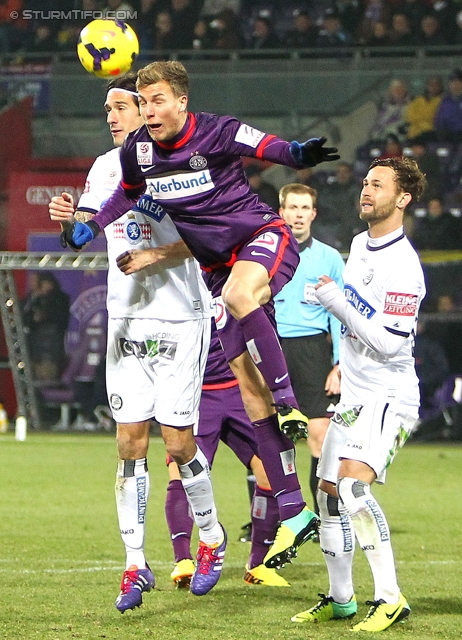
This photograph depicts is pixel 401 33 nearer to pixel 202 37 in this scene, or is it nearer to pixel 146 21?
pixel 202 37

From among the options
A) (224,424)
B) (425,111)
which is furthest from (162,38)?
(224,424)

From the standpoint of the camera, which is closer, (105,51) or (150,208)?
(150,208)

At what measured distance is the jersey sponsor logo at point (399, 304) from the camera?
16.3 feet

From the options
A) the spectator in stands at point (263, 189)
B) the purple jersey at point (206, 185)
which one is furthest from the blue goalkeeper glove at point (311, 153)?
the spectator in stands at point (263, 189)

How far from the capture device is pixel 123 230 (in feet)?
18.6

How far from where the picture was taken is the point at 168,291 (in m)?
5.60

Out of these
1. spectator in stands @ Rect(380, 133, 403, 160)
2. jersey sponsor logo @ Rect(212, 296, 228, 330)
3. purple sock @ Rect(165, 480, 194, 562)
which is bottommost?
purple sock @ Rect(165, 480, 194, 562)

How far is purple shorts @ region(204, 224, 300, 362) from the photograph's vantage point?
502cm

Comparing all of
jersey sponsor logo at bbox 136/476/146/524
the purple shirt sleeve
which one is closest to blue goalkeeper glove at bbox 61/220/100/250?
the purple shirt sleeve

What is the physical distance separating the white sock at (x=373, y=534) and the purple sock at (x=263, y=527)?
1.34m

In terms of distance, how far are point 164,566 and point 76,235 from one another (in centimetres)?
244

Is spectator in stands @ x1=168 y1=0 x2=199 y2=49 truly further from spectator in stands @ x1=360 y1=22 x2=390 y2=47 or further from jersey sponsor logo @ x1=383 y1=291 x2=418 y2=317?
jersey sponsor logo @ x1=383 y1=291 x2=418 y2=317

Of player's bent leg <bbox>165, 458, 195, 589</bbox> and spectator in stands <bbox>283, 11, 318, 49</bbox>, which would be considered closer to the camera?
player's bent leg <bbox>165, 458, 195, 589</bbox>

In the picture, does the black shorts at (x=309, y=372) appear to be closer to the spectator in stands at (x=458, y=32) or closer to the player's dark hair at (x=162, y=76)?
the player's dark hair at (x=162, y=76)
